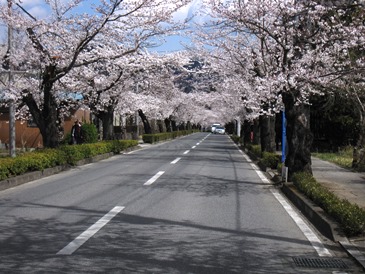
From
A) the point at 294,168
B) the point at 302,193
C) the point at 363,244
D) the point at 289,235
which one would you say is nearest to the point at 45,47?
the point at 294,168

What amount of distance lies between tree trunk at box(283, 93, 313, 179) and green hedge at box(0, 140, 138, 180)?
790 centimetres

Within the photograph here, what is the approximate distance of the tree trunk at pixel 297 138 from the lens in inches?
503

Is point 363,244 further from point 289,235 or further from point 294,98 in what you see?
point 294,98

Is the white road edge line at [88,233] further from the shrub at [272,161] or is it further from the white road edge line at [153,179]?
the shrub at [272,161]

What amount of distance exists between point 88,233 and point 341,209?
3976mm

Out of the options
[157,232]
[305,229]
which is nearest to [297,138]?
[305,229]

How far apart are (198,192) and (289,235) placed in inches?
181

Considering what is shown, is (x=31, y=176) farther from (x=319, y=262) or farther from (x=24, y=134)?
(x=24, y=134)

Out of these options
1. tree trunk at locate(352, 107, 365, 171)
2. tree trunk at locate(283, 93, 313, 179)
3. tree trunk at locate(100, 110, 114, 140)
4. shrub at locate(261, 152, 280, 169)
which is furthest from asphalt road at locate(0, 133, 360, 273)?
tree trunk at locate(100, 110, 114, 140)

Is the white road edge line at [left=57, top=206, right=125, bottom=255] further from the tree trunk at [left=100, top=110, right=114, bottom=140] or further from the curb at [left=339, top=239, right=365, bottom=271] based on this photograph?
the tree trunk at [left=100, top=110, right=114, bottom=140]

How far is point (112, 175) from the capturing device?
1495 centimetres

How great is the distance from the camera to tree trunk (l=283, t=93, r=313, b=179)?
12.8m

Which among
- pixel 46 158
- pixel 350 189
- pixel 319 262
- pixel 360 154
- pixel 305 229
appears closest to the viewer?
pixel 319 262

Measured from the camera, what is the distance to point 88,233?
6.75m
